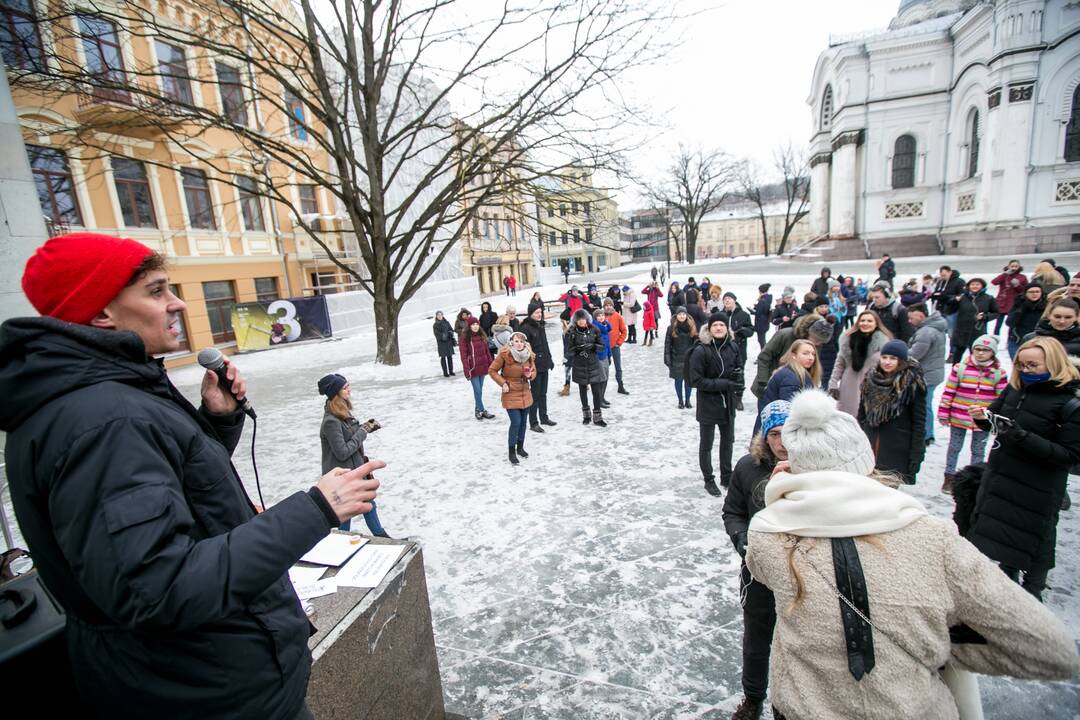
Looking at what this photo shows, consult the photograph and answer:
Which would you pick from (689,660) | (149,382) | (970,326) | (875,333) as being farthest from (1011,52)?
(149,382)

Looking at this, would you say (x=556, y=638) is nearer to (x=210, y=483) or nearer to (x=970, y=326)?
(x=210, y=483)

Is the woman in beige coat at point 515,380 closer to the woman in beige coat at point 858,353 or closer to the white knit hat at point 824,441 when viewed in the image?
the woman in beige coat at point 858,353

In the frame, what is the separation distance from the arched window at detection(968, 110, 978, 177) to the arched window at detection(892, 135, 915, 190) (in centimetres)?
306

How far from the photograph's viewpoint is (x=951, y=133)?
29297 mm

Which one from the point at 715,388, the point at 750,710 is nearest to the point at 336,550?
the point at 750,710

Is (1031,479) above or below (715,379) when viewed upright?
below

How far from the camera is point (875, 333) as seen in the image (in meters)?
5.29

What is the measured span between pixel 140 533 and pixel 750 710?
3031mm

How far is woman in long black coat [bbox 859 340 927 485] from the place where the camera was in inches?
160

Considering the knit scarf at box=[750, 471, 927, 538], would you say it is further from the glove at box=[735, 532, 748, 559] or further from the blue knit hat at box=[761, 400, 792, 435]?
the blue knit hat at box=[761, 400, 792, 435]

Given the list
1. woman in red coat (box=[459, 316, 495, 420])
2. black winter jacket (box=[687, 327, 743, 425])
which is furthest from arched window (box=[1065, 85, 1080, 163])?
woman in red coat (box=[459, 316, 495, 420])

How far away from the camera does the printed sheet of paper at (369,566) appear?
222 cm

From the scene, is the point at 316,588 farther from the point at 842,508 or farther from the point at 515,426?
the point at 515,426

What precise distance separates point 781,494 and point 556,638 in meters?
2.35
